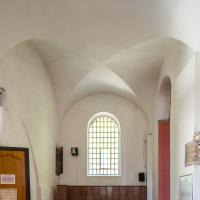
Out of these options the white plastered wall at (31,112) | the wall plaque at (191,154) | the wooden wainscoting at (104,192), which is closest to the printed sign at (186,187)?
the wall plaque at (191,154)

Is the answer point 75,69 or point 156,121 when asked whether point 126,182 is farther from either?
point 75,69

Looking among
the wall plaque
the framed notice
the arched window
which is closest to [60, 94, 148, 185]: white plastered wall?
the arched window

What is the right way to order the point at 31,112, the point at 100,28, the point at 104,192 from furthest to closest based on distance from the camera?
the point at 104,192, the point at 31,112, the point at 100,28

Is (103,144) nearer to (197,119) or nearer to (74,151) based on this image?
(74,151)

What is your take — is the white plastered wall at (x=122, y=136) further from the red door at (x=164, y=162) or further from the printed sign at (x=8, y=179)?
the printed sign at (x=8, y=179)

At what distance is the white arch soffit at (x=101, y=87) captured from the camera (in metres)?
12.0

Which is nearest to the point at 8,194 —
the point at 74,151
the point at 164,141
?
the point at 164,141

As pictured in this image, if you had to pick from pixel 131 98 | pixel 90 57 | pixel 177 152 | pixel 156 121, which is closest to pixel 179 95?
pixel 177 152

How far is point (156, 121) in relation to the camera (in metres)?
12.5

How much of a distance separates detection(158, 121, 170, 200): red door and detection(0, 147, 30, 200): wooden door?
386 centimetres

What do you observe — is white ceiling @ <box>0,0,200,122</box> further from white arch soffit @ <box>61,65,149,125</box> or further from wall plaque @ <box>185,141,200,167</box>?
wall plaque @ <box>185,141,200,167</box>

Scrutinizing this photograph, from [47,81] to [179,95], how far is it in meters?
3.89

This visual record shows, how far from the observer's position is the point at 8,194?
29.1 ft

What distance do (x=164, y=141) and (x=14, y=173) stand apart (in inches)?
173
